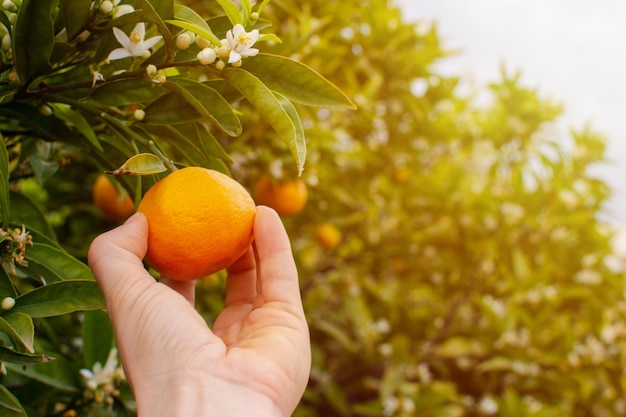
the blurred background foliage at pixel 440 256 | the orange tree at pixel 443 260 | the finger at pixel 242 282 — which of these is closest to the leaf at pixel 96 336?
the finger at pixel 242 282

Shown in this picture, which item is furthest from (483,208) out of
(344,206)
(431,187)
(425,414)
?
(425,414)

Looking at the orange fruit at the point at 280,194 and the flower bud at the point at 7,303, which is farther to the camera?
the orange fruit at the point at 280,194

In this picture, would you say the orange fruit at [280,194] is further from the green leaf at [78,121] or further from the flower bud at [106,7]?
the flower bud at [106,7]

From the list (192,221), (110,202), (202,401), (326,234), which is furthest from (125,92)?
(326,234)

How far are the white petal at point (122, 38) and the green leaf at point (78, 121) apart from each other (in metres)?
0.14

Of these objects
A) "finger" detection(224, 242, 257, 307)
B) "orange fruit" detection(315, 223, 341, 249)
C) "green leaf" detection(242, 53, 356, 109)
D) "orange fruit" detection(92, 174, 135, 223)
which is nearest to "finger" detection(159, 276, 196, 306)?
"finger" detection(224, 242, 257, 307)

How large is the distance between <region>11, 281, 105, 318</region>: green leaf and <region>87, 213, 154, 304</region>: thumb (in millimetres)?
85

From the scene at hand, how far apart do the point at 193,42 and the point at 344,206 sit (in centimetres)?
168

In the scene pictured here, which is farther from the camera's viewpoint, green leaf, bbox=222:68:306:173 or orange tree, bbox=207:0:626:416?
orange tree, bbox=207:0:626:416

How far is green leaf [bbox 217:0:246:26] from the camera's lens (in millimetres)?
821

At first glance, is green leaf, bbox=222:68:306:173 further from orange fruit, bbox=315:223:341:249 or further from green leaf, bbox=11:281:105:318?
orange fruit, bbox=315:223:341:249

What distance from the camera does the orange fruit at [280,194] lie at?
1.75 m

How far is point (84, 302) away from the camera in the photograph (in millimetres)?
859

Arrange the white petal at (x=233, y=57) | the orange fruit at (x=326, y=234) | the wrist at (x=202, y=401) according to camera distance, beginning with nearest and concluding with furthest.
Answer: the wrist at (x=202, y=401), the white petal at (x=233, y=57), the orange fruit at (x=326, y=234)
